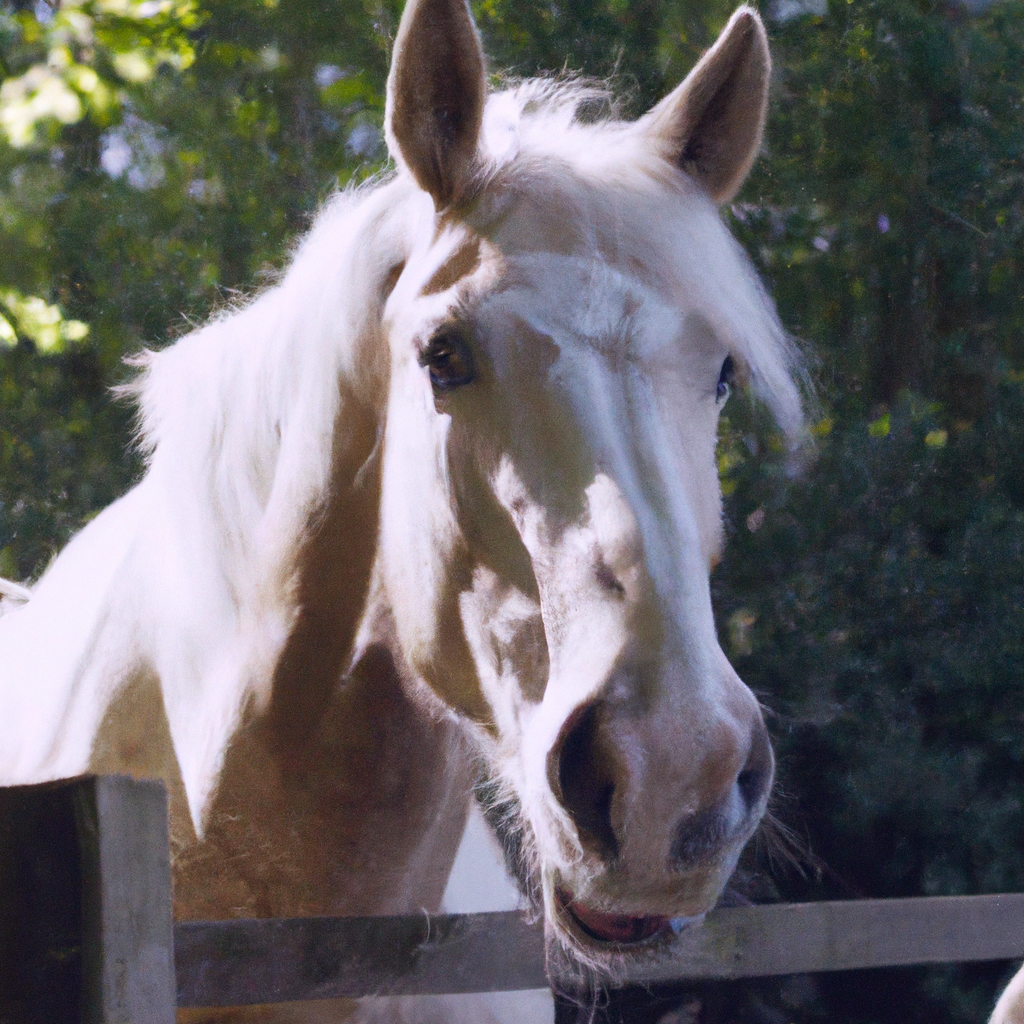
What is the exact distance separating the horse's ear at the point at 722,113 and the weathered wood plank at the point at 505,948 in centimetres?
93

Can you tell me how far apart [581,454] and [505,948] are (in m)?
0.67

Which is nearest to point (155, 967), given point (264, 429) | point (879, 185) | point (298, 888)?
point (298, 888)

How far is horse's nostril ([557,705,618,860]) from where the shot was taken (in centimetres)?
95

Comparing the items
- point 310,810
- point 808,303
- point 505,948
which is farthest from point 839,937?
point 808,303

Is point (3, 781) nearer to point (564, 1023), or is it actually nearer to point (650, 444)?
point (650, 444)

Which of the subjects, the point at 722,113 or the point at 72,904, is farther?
the point at 722,113

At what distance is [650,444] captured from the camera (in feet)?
3.49

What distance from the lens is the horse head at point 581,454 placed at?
3.11ft

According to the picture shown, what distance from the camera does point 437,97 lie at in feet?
4.20

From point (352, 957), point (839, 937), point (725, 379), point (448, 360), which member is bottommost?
point (839, 937)

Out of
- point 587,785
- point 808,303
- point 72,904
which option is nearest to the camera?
point 72,904

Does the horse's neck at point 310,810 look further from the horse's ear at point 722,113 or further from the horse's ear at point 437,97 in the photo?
the horse's ear at point 722,113

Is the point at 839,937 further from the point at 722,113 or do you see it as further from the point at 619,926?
the point at 722,113

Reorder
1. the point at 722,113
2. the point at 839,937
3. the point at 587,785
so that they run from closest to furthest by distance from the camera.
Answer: the point at 587,785 → the point at 722,113 → the point at 839,937
